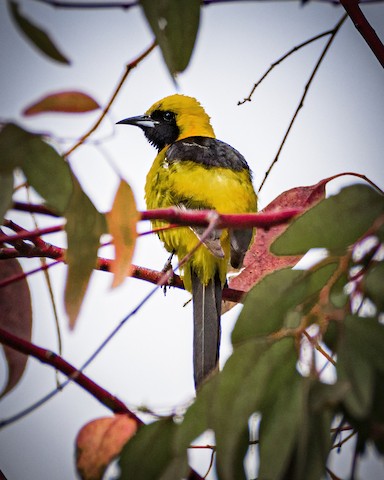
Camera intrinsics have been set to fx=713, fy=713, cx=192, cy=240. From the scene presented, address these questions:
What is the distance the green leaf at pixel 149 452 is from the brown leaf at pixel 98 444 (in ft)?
0.05

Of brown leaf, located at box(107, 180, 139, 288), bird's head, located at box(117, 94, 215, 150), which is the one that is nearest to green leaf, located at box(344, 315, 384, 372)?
brown leaf, located at box(107, 180, 139, 288)

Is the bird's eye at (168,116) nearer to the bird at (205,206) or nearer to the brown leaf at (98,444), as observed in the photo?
the bird at (205,206)

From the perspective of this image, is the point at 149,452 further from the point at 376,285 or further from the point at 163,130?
the point at 163,130

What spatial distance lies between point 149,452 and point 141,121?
220 centimetres

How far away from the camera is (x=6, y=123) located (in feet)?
2.89

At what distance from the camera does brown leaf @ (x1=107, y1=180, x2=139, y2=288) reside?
898 millimetres

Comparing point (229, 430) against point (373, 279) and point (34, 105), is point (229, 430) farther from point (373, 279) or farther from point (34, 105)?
point (34, 105)

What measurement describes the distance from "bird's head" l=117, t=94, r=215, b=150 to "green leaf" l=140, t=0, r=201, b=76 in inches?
77.8

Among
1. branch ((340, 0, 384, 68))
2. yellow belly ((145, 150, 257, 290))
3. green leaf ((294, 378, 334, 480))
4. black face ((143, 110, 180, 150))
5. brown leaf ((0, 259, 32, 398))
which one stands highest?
black face ((143, 110, 180, 150))

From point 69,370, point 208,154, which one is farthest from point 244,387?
point 208,154

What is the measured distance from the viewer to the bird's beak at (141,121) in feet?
9.79

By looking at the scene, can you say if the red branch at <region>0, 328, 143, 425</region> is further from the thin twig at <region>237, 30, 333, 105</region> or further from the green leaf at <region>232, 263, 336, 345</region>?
the thin twig at <region>237, 30, 333, 105</region>

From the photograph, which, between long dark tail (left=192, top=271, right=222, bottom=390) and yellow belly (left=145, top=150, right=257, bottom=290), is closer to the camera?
long dark tail (left=192, top=271, right=222, bottom=390)

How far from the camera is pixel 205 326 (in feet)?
5.46
